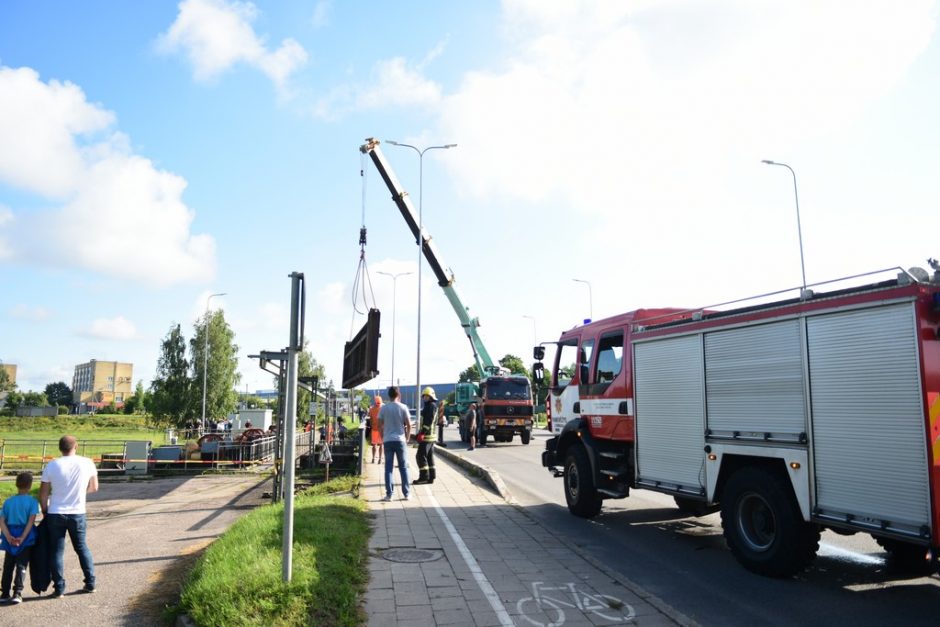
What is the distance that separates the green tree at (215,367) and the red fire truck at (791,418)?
4934 centimetres

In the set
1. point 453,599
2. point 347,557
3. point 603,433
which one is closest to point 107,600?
point 347,557

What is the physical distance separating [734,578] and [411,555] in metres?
3.22

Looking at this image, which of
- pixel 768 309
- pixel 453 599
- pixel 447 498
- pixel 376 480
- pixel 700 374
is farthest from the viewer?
pixel 376 480

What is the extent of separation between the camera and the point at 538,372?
11172 millimetres

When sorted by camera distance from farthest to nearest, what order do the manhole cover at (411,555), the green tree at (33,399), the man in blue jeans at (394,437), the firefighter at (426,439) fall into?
the green tree at (33,399), the firefighter at (426,439), the man in blue jeans at (394,437), the manhole cover at (411,555)

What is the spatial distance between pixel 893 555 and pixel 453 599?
15.3 ft

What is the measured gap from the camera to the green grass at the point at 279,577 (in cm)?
459

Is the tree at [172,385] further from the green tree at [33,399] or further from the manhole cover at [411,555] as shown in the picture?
the green tree at [33,399]

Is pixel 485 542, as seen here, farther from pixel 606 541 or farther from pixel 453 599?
pixel 453 599

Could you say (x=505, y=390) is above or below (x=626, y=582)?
above

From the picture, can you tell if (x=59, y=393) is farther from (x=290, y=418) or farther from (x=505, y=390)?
(x=290, y=418)

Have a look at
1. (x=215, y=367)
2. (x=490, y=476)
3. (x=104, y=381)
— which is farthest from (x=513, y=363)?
(x=104, y=381)

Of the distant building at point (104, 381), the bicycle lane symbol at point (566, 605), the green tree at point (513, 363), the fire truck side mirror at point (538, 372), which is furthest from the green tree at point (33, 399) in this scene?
the bicycle lane symbol at point (566, 605)

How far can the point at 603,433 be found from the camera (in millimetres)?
9367
